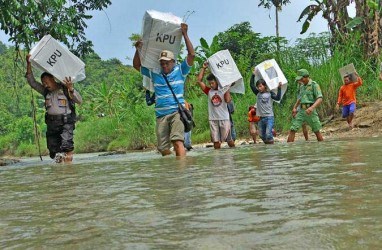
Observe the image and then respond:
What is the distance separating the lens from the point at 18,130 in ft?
105

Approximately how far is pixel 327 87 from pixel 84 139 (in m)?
13.1

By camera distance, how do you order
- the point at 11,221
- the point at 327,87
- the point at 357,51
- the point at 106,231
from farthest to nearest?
the point at 357,51
the point at 327,87
the point at 11,221
the point at 106,231

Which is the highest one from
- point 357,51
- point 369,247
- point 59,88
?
point 357,51

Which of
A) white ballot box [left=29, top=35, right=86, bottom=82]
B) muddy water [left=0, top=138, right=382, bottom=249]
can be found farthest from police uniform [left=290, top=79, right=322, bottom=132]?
muddy water [left=0, top=138, right=382, bottom=249]

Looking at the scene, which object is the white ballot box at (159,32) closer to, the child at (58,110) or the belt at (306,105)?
the child at (58,110)

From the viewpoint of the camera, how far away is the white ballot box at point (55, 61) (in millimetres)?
6297

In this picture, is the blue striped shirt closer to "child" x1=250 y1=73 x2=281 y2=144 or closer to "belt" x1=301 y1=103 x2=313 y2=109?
"belt" x1=301 y1=103 x2=313 y2=109

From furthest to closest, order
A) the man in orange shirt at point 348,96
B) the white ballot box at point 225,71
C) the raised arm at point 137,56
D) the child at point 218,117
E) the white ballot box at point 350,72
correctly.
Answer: the man in orange shirt at point 348,96, the white ballot box at point 350,72, the white ballot box at point 225,71, the child at point 218,117, the raised arm at point 137,56

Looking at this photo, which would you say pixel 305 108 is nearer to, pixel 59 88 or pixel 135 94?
pixel 59 88

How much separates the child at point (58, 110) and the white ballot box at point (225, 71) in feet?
9.94

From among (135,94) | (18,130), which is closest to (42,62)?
(135,94)

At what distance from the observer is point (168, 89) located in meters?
5.71

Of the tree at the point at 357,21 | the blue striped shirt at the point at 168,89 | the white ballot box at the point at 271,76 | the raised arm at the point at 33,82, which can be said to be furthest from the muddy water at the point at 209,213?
the tree at the point at 357,21

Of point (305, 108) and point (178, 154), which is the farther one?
point (305, 108)
